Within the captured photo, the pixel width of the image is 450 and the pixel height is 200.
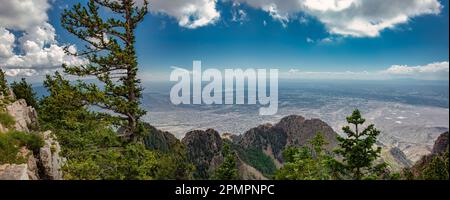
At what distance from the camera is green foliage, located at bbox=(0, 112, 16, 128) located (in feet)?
30.3

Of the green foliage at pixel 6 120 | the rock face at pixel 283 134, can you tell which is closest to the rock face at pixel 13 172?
the green foliage at pixel 6 120

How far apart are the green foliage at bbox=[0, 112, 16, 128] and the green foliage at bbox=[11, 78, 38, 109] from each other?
1435 centimetres

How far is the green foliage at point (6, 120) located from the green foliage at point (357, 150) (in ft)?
27.1

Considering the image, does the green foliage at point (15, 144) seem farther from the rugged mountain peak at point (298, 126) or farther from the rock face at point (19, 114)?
the rugged mountain peak at point (298, 126)

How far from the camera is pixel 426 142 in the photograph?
93125mm

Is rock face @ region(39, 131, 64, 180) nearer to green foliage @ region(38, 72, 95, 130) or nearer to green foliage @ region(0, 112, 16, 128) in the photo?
green foliage @ region(0, 112, 16, 128)

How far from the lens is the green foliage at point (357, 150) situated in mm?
9016

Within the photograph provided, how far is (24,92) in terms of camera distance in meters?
23.0

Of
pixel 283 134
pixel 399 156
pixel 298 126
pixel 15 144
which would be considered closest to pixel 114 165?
pixel 15 144

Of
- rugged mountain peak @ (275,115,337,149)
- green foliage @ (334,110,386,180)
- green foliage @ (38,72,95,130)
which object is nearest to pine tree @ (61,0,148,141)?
green foliage @ (38,72,95,130)
